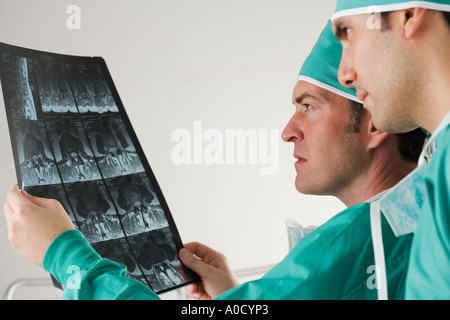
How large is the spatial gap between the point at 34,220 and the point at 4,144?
A: 0.69m

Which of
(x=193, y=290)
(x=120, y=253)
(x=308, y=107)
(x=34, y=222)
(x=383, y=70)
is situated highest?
(x=383, y=70)

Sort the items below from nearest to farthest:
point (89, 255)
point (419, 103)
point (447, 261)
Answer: point (447, 261) → point (419, 103) → point (89, 255)

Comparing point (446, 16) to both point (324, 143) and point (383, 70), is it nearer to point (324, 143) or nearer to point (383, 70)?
point (383, 70)

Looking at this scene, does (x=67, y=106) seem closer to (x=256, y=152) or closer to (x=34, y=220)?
(x=34, y=220)

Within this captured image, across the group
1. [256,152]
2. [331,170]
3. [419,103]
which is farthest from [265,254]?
[419,103]

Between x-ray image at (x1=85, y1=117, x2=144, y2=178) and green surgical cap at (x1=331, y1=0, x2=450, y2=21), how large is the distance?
0.46 meters

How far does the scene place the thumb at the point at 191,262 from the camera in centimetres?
104

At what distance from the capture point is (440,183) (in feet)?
1.88

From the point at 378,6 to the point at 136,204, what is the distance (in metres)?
0.56

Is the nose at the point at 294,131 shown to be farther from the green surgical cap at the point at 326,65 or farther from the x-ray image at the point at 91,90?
the x-ray image at the point at 91,90

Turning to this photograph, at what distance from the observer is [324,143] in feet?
3.42

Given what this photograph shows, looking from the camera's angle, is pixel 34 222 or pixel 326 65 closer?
pixel 34 222

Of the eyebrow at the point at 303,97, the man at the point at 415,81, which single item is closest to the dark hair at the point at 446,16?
the man at the point at 415,81

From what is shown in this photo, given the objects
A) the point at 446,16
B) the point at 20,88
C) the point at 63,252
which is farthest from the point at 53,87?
the point at 446,16
